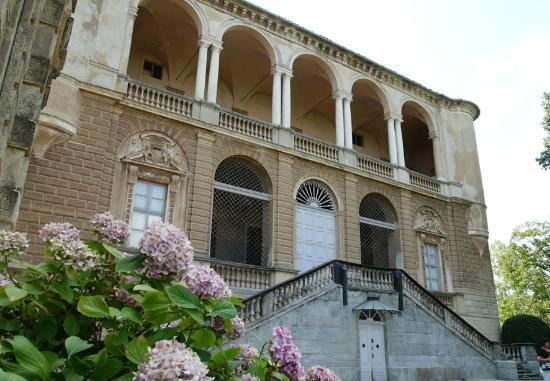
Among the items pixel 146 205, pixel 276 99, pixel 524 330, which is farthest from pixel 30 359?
pixel 524 330

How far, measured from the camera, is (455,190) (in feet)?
65.7

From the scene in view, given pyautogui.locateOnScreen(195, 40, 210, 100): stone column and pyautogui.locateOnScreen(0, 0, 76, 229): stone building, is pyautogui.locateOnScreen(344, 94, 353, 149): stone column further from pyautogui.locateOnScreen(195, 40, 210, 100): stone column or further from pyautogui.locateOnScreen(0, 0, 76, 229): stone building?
pyautogui.locateOnScreen(0, 0, 76, 229): stone building

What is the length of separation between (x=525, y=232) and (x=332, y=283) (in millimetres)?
33994

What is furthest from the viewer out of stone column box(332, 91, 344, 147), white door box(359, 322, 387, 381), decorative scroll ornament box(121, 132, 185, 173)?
stone column box(332, 91, 344, 147)

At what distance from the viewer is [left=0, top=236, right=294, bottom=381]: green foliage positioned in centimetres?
159

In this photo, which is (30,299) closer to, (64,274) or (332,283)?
(64,274)

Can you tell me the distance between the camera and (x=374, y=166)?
1769cm

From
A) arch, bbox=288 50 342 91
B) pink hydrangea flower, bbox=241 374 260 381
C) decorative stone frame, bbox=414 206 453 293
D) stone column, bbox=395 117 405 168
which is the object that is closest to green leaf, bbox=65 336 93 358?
pink hydrangea flower, bbox=241 374 260 381

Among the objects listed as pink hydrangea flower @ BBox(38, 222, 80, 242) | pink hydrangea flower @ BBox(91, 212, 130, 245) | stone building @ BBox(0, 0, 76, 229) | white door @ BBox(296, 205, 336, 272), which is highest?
white door @ BBox(296, 205, 336, 272)

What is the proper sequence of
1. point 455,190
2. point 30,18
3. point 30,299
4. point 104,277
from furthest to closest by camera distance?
point 455,190 < point 30,18 < point 104,277 < point 30,299

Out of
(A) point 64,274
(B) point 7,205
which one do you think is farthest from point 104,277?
(B) point 7,205

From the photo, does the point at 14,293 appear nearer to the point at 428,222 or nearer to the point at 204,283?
the point at 204,283

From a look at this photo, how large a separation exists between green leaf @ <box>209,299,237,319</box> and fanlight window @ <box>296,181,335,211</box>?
1358 cm

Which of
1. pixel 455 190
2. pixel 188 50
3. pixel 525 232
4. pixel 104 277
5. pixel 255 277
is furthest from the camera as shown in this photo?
pixel 525 232
